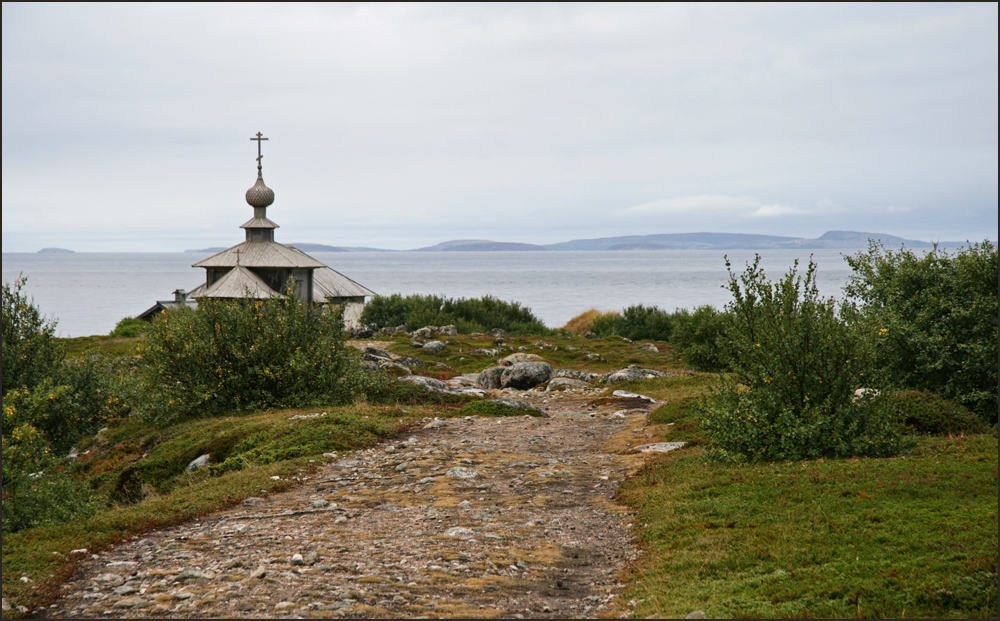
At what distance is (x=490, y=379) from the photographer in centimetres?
3034

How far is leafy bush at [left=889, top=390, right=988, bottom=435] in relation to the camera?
14.1 metres

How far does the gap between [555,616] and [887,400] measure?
29.4ft

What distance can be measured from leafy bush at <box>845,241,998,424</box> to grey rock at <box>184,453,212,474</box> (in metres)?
14.8

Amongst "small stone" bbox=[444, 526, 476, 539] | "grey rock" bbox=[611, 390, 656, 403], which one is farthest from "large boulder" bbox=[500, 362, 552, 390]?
"small stone" bbox=[444, 526, 476, 539]

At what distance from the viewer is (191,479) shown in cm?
1416

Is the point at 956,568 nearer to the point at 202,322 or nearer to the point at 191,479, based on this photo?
the point at 191,479

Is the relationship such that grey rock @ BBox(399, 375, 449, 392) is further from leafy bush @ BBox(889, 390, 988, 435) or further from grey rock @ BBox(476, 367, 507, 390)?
leafy bush @ BBox(889, 390, 988, 435)

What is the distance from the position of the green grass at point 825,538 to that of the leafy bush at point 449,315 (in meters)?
49.7

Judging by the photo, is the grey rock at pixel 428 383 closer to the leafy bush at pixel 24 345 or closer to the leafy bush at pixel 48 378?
the leafy bush at pixel 48 378

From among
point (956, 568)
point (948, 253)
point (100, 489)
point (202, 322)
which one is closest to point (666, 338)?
point (948, 253)

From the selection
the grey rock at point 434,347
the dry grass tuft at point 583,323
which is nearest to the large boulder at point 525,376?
the grey rock at point 434,347

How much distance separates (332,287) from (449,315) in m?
12.5

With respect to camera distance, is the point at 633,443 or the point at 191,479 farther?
the point at 633,443

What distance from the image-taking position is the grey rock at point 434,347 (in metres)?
43.1
